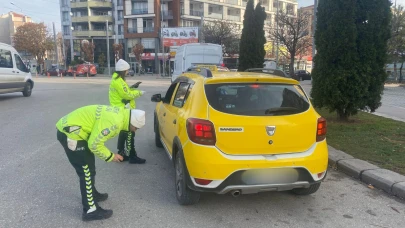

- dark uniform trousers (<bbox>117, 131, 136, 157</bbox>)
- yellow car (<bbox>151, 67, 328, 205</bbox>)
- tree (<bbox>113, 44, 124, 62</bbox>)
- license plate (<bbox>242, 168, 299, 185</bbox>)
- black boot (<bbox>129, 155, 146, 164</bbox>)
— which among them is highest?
tree (<bbox>113, 44, 124, 62</bbox>)

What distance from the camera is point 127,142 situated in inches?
216

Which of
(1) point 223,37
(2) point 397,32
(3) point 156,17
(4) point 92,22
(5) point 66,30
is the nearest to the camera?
(2) point 397,32

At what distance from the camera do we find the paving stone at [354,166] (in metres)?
4.82

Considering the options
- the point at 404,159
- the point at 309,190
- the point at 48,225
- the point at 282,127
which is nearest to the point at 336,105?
the point at 404,159

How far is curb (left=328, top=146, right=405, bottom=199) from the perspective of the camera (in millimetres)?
4234

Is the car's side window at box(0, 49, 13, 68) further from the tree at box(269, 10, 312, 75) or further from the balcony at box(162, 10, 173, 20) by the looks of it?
the balcony at box(162, 10, 173, 20)

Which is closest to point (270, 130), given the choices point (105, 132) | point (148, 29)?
point (105, 132)

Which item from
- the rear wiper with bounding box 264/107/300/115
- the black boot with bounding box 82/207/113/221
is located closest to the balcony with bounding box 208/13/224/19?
the rear wiper with bounding box 264/107/300/115

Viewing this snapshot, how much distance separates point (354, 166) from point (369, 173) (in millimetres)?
331

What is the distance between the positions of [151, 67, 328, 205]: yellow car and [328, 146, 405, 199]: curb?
1320 millimetres

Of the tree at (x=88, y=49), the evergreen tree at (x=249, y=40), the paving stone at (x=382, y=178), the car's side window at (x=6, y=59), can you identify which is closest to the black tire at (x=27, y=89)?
the car's side window at (x=6, y=59)

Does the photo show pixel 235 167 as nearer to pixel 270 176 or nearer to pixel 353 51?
pixel 270 176

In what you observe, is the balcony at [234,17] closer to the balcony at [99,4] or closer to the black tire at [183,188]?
the balcony at [99,4]

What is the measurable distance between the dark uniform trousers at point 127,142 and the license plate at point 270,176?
272 cm
